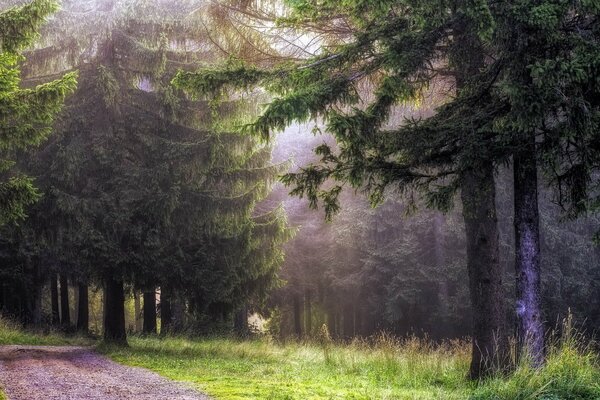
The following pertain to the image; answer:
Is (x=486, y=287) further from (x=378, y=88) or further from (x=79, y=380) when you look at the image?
(x=79, y=380)

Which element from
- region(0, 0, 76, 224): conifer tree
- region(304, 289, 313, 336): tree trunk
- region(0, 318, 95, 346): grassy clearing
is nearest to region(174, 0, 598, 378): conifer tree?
region(0, 0, 76, 224): conifer tree

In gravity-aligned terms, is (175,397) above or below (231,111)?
below

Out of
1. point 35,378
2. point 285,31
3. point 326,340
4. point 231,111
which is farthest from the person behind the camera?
point 231,111

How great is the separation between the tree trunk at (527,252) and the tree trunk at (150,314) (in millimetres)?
16776

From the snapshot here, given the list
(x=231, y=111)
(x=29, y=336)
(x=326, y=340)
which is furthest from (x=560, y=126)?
(x=29, y=336)

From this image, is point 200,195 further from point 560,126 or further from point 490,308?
point 560,126

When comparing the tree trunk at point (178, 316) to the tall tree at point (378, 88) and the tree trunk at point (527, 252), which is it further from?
the tree trunk at point (527, 252)

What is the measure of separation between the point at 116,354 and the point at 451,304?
684 inches

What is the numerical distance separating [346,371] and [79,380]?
536cm

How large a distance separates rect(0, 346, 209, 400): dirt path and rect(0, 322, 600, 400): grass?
0.51 m

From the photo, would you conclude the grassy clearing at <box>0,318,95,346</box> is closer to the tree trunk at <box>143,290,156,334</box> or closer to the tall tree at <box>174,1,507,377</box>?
the tree trunk at <box>143,290,156,334</box>

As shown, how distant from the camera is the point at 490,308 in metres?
10.4

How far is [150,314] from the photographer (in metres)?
23.7

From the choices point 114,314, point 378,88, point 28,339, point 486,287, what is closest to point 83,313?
point 28,339
